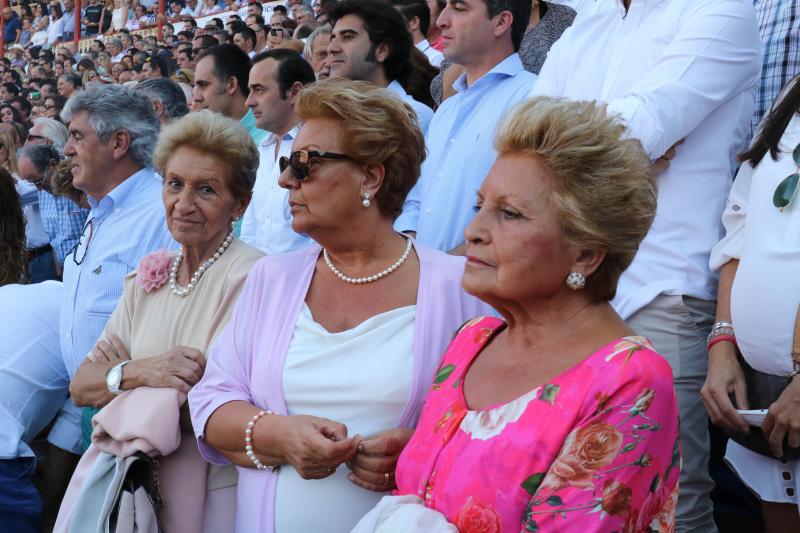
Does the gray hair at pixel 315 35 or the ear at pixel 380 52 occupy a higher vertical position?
the ear at pixel 380 52

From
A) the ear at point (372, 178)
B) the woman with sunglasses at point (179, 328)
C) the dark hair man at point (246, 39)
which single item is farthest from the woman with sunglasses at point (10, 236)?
the dark hair man at point (246, 39)

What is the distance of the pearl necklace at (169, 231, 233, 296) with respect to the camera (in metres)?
3.12

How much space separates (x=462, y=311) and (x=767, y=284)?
807mm

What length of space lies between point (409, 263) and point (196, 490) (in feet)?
3.18

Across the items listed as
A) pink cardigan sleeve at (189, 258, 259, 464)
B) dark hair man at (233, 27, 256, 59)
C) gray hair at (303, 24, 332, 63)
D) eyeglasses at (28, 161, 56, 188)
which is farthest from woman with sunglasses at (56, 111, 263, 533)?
dark hair man at (233, 27, 256, 59)

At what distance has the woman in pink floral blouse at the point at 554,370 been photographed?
1772mm

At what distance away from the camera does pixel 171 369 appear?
287 cm

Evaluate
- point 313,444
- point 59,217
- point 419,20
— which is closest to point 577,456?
point 313,444

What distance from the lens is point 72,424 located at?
3.96m

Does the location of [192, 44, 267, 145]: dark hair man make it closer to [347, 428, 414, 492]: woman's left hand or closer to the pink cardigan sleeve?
the pink cardigan sleeve

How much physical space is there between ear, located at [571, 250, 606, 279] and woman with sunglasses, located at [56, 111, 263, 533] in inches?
53.2

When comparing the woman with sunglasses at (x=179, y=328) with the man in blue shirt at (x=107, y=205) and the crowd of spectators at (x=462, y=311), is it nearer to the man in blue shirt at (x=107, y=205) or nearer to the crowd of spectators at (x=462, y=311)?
the crowd of spectators at (x=462, y=311)

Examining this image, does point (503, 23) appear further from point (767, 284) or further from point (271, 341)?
point (271, 341)

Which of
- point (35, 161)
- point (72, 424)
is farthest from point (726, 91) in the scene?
point (35, 161)
